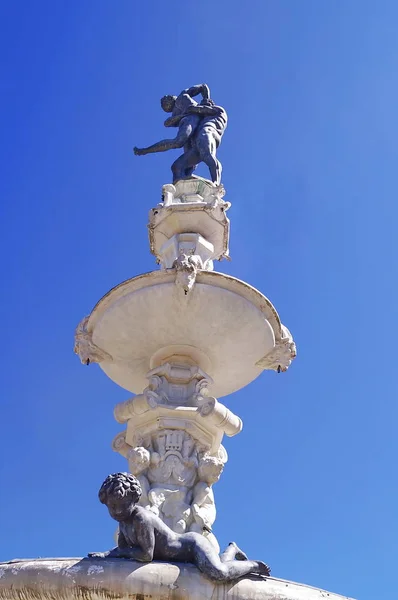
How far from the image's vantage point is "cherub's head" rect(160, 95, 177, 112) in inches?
509

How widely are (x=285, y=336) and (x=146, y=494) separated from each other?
262cm

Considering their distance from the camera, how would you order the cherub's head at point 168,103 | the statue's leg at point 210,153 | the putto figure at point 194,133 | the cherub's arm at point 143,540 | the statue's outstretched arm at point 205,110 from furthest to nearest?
the cherub's head at point 168,103 < the statue's outstretched arm at point 205,110 < the putto figure at point 194,133 < the statue's leg at point 210,153 < the cherub's arm at point 143,540

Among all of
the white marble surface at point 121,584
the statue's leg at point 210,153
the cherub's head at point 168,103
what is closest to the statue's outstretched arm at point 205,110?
the statue's leg at point 210,153

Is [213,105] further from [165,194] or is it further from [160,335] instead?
[160,335]

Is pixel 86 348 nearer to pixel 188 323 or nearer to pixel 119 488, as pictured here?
pixel 188 323

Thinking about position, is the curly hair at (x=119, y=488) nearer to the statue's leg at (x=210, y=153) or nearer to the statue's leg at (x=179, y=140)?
the statue's leg at (x=210, y=153)

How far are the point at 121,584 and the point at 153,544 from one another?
366mm

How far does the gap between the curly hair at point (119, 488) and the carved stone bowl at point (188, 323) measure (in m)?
3.43

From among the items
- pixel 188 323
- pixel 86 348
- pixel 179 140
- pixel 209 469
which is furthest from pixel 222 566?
pixel 179 140

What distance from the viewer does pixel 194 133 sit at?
11.9 metres

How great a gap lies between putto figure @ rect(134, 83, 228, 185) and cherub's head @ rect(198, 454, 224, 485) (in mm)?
5045

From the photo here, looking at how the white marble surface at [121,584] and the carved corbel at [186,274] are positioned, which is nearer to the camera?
the white marble surface at [121,584]

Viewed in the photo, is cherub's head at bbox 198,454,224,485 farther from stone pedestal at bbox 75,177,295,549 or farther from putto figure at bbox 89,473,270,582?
putto figure at bbox 89,473,270,582

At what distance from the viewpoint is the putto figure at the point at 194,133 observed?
1128 cm
